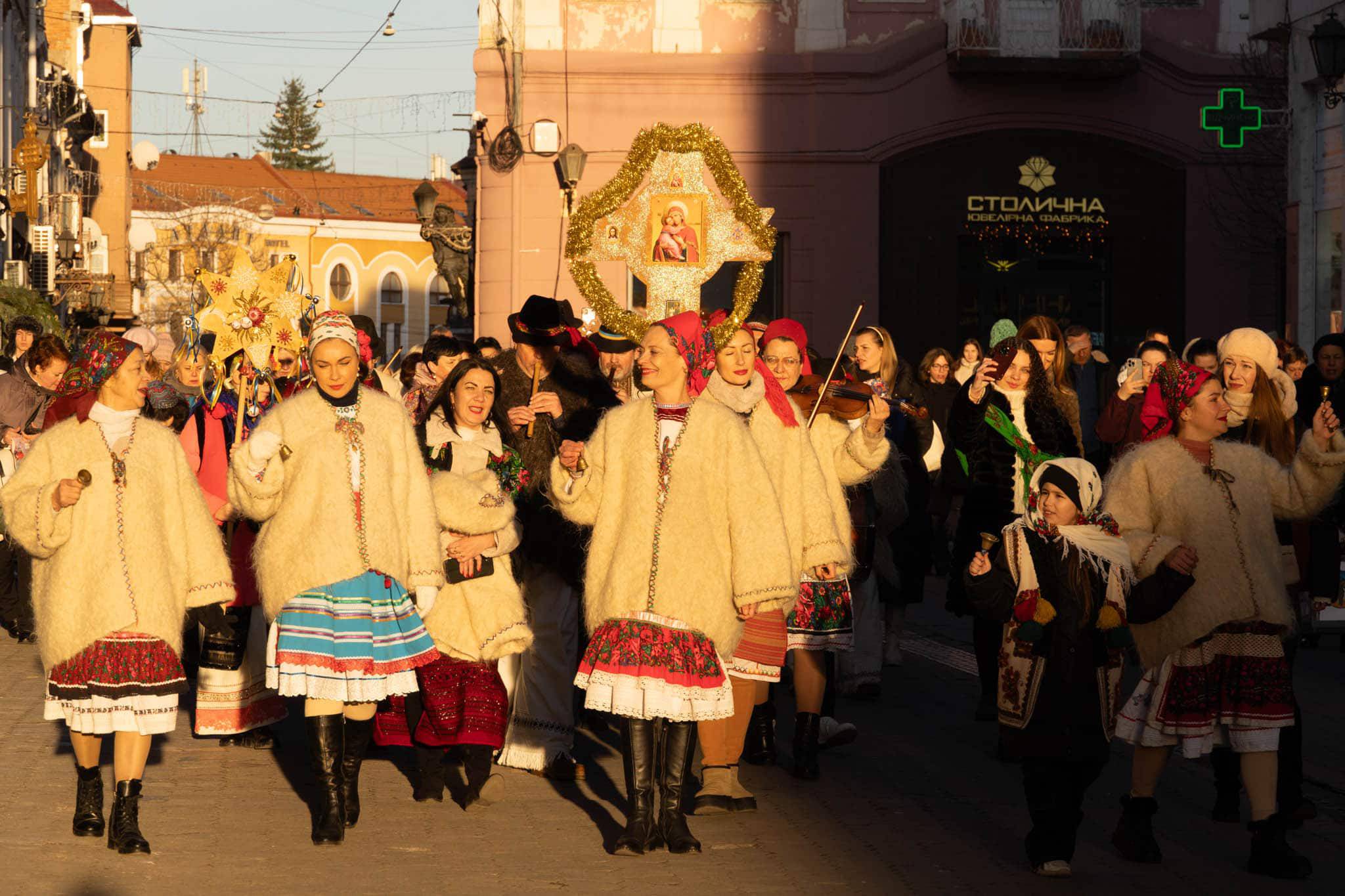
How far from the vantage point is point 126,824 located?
743 cm

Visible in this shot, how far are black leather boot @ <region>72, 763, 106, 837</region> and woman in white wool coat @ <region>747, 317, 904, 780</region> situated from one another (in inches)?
119

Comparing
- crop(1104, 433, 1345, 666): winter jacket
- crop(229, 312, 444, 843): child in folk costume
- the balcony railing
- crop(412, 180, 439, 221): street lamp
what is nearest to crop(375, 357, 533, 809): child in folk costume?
crop(229, 312, 444, 843): child in folk costume

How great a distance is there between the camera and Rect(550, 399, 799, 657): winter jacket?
7.55 metres

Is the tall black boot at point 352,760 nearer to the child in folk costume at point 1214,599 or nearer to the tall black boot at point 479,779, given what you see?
the tall black boot at point 479,779

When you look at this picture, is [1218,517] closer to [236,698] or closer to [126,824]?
[126,824]

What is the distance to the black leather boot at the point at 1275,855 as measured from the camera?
722cm

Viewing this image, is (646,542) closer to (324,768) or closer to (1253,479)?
(324,768)

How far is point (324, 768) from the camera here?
7.71 meters

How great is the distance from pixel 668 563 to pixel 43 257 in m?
38.8

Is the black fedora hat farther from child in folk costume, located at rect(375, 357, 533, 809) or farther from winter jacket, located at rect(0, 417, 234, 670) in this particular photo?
winter jacket, located at rect(0, 417, 234, 670)

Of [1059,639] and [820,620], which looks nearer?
[1059,639]

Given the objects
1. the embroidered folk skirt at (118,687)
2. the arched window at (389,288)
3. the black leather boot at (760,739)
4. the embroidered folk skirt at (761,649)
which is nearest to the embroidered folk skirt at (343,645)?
the embroidered folk skirt at (118,687)

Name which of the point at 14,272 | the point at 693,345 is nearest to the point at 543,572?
the point at 693,345

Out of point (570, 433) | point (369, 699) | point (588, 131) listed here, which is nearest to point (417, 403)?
point (570, 433)
